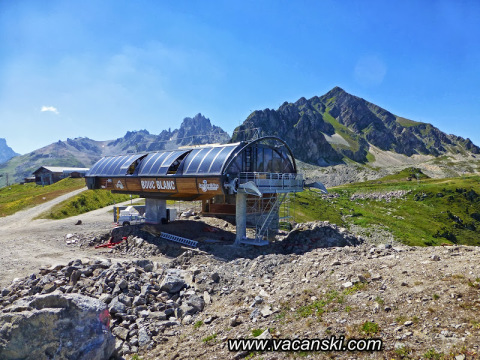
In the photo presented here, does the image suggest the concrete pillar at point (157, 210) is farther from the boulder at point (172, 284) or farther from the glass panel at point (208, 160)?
the boulder at point (172, 284)

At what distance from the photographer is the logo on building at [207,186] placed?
2346 cm

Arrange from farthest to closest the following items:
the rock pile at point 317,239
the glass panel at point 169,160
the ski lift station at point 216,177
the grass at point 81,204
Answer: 1. the grass at point 81,204
2. the glass panel at point 169,160
3. the ski lift station at point 216,177
4. the rock pile at point 317,239

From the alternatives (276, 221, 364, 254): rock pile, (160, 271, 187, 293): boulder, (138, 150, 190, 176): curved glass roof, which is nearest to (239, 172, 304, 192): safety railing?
(276, 221, 364, 254): rock pile

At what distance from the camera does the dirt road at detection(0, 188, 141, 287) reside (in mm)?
19969

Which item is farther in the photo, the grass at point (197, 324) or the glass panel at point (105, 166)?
the glass panel at point (105, 166)

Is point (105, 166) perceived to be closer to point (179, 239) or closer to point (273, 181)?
point (179, 239)

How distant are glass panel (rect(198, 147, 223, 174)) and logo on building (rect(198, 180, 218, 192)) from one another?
964 mm

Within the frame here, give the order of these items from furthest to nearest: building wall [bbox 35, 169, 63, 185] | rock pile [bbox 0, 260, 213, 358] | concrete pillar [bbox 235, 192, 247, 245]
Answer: building wall [bbox 35, 169, 63, 185], concrete pillar [bbox 235, 192, 247, 245], rock pile [bbox 0, 260, 213, 358]

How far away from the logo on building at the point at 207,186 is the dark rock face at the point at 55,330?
13716mm

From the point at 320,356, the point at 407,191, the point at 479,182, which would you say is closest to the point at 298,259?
the point at 320,356

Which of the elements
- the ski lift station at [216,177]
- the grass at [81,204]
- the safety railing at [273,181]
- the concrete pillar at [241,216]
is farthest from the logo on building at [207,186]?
the grass at [81,204]

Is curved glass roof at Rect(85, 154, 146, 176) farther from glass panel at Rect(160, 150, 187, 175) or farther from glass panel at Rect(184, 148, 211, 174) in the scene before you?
glass panel at Rect(184, 148, 211, 174)

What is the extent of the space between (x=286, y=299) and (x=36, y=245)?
1007 inches

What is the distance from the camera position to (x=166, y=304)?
14.1 m
